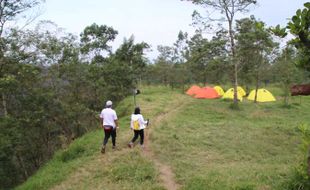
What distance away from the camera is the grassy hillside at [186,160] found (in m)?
8.78

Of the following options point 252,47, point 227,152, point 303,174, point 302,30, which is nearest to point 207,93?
point 252,47

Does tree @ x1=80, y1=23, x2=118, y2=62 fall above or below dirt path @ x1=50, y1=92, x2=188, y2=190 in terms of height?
above

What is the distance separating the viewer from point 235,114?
22469 millimetres

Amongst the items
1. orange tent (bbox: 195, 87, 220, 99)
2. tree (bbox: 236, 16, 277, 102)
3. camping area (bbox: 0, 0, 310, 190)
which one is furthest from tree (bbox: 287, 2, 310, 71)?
orange tent (bbox: 195, 87, 220, 99)

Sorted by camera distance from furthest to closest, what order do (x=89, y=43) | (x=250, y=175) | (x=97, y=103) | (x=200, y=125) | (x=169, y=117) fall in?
1. (x=89, y=43)
2. (x=97, y=103)
3. (x=169, y=117)
4. (x=200, y=125)
5. (x=250, y=175)

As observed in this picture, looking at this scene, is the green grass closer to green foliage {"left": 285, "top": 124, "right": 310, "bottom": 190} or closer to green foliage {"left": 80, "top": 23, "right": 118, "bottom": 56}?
green foliage {"left": 285, "top": 124, "right": 310, "bottom": 190}

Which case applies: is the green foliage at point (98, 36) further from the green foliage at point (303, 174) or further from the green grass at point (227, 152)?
the green foliage at point (303, 174)

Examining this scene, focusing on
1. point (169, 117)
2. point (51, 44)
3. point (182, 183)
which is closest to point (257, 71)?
point (169, 117)

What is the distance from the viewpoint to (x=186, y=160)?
10.8 meters

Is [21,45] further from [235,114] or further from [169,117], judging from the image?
[235,114]

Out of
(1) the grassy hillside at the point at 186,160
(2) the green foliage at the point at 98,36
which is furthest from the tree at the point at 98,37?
(1) the grassy hillside at the point at 186,160

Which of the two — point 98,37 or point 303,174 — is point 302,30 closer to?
point 303,174

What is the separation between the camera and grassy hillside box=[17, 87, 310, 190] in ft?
28.8

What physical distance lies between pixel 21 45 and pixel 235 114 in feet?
44.4
